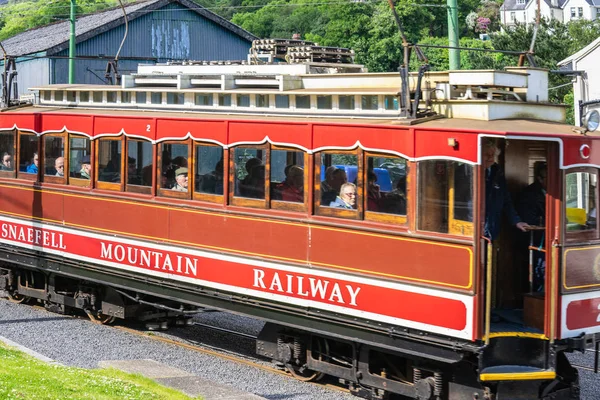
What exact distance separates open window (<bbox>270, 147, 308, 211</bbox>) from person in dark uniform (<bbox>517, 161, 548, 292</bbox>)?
223 cm

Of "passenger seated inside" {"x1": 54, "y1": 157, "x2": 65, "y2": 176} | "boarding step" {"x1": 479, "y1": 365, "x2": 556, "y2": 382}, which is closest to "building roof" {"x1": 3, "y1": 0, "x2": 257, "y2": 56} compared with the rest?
"passenger seated inside" {"x1": 54, "y1": 157, "x2": 65, "y2": 176}

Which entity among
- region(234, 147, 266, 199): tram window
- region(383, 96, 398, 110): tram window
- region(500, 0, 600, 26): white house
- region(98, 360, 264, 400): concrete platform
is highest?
region(500, 0, 600, 26): white house

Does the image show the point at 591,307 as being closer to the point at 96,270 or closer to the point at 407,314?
the point at 407,314

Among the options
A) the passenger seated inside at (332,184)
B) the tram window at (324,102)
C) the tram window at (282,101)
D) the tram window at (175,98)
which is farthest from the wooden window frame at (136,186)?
the passenger seated inside at (332,184)

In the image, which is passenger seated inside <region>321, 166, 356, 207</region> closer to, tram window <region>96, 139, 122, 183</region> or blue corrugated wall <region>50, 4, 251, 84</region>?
tram window <region>96, 139, 122, 183</region>

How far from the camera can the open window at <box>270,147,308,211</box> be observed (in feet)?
33.9

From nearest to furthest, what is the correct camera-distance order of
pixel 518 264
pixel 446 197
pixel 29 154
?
pixel 446 197 → pixel 518 264 → pixel 29 154

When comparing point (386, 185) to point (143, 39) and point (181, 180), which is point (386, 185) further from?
point (143, 39)

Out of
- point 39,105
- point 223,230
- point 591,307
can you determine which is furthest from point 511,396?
point 39,105

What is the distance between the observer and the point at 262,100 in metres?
11.4

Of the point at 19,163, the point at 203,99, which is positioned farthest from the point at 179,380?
the point at 19,163

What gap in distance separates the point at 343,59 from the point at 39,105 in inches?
190

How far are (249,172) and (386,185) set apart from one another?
6.56ft

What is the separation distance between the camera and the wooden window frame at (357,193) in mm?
9711
